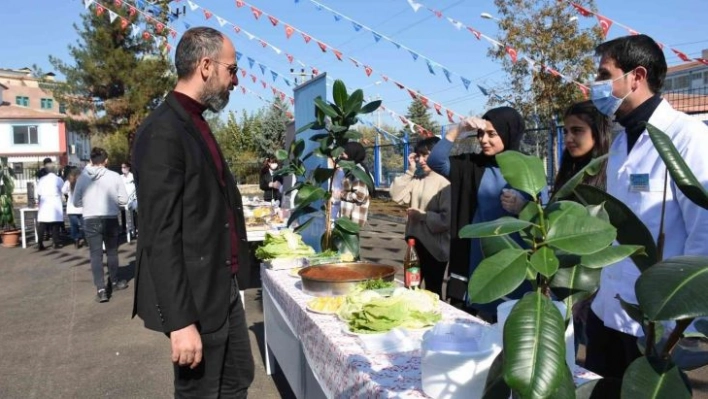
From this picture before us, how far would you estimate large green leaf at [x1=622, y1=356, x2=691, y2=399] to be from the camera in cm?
94

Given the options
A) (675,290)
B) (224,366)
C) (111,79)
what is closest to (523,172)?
(675,290)

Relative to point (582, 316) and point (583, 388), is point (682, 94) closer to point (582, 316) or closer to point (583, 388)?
point (582, 316)

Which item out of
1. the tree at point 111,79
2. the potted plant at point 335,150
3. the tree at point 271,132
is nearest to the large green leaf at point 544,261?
the potted plant at point 335,150

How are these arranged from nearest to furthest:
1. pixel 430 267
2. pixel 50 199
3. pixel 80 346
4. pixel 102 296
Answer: pixel 430 267, pixel 80 346, pixel 102 296, pixel 50 199

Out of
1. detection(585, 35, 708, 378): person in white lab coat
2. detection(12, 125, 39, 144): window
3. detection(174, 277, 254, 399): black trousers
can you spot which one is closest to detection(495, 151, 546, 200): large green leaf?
detection(585, 35, 708, 378): person in white lab coat

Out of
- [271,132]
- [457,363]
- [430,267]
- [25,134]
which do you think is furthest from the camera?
[25,134]

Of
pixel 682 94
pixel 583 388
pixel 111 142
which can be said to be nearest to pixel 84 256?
pixel 583 388

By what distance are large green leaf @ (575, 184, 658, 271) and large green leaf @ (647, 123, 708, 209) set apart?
12 centimetres

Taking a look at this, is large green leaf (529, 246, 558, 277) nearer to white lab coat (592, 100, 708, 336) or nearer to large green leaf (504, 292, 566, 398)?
large green leaf (504, 292, 566, 398)

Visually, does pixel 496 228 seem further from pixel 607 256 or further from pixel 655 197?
pixel 655 197

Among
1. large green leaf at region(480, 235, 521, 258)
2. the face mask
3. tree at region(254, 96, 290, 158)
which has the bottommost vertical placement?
large green leaf at region(480, 235, 521, 258)

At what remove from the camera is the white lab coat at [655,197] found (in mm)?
1877

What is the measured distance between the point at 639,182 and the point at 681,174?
1.17 meters

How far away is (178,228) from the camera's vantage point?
80.1 inches
